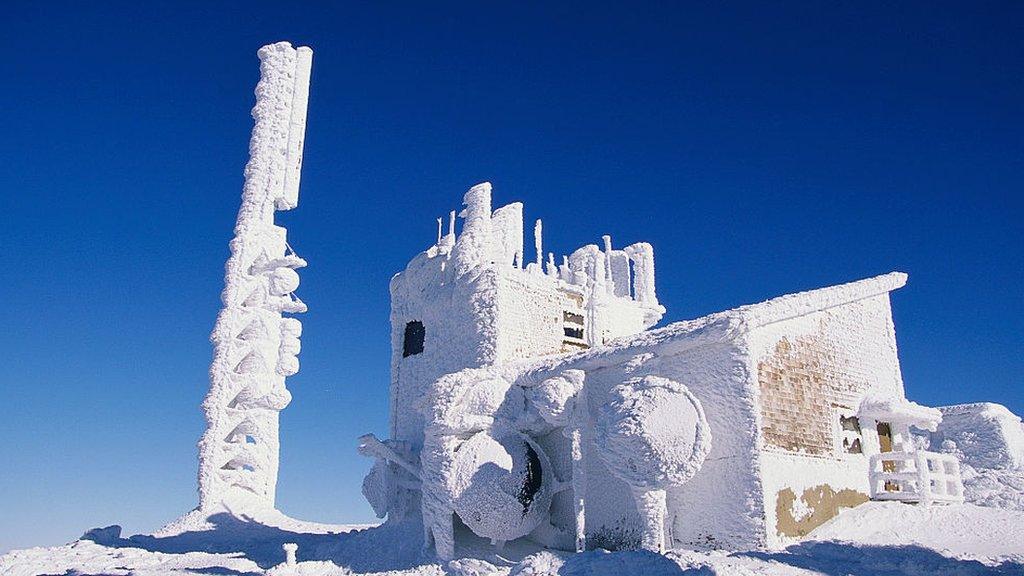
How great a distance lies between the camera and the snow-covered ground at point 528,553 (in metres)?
11.8

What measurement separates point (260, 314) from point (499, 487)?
15.8 meters

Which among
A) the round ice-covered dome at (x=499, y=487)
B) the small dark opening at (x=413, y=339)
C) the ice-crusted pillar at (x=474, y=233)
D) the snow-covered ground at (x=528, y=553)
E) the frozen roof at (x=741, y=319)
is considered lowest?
the snow-covered ground at (x=528, y=553)

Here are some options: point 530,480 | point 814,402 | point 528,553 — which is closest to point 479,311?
point 530,480

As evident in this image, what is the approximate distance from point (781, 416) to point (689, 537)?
3.11 m

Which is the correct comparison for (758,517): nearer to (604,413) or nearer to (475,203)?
(604,413)

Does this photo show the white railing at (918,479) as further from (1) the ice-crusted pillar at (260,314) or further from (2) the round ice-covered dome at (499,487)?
(1) the ice-crusted pillar at (260,314)

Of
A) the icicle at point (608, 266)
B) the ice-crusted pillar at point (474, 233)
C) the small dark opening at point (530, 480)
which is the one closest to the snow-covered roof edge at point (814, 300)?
the small dark opening at point (530, 480)

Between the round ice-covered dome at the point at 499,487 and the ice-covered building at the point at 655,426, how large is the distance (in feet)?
0.11

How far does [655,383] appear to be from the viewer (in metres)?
15.2

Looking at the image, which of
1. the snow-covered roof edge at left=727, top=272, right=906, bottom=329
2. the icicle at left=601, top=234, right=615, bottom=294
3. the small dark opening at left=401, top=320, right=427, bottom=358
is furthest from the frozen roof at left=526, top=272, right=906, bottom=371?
the icicle at left=601, top=234, right=615, bottom=294

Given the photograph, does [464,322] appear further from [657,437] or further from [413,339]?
[657,437]

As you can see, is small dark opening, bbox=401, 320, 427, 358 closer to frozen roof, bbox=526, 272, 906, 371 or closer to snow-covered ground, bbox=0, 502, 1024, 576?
snow-covered ground, bbox=0, 502, 1024, 576

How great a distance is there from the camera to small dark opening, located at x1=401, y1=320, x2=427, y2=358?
25.0m

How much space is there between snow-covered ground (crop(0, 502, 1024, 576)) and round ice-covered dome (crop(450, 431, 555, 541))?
848mm
